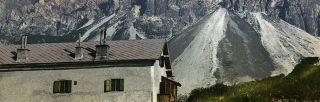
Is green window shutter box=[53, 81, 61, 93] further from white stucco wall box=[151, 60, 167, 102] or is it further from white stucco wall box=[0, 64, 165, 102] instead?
white stucco wall box=[151, 60, 167, 102]

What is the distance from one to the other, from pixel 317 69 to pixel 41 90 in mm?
22152

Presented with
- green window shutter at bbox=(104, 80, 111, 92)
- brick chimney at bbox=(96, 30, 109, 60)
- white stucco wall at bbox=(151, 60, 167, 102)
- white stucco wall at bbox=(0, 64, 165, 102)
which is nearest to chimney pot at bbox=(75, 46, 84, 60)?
white stucco wall at bbox=(0, 64, 165, 102)

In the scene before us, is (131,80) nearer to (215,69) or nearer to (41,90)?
(41,90)

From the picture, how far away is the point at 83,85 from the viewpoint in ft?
139

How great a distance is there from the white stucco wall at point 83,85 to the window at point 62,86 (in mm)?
281

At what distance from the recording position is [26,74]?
142ft

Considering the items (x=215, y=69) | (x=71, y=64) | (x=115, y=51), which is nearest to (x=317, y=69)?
(x=115, y=51)

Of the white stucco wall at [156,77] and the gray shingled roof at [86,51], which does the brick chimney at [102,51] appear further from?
the white stucco wall at [156,77]

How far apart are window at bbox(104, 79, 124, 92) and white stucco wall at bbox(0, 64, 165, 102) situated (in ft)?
0.89

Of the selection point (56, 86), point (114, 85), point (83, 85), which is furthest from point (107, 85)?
point (56, 86)

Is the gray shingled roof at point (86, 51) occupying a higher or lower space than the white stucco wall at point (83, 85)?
higher

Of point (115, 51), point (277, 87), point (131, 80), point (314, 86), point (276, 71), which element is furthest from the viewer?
point (276, 71)

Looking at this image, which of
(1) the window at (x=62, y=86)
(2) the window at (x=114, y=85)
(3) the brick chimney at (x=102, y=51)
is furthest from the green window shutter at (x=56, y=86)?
(2) the window at (x=114, y=85)

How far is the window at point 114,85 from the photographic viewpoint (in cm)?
4162
